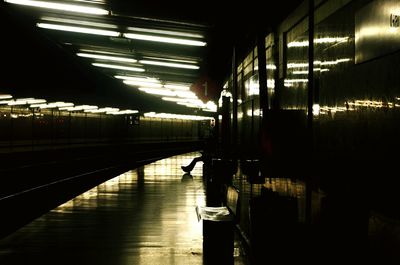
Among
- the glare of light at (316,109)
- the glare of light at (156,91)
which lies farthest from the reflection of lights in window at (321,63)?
the glare of light at (156,91)

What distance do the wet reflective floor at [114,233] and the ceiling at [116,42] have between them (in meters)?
3.24

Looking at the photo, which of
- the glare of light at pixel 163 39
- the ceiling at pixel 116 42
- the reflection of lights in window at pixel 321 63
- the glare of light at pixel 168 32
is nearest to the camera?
the reflection of lights in window at pixel 321 63

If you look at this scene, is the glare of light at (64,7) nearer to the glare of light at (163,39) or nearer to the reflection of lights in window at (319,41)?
the glare of light at (163,39)

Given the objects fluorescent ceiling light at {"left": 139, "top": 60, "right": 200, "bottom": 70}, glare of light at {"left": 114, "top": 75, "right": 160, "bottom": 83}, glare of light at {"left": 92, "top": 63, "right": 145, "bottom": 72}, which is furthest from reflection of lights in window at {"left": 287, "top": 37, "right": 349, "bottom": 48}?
glare of light at {"left": 114, "top": 75, "right": 160, "bottom": 83}

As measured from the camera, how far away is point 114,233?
342 inches

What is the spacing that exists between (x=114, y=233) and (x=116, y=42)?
13.6 ft

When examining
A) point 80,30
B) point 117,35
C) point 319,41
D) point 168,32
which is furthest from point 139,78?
point 319,41

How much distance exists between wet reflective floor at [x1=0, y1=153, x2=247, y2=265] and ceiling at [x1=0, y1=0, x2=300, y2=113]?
324 centimetres

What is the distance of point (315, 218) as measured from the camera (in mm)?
5094

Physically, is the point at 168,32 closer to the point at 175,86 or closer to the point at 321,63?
the point at 321,63

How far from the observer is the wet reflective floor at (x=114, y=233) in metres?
7.04

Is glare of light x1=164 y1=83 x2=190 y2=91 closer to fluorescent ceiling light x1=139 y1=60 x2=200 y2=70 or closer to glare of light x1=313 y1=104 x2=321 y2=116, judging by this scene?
fluorescent ceiling light x1=139 y1=60 x2=200 y2=70

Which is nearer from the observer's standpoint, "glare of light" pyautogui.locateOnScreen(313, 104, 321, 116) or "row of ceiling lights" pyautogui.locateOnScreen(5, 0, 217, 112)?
"glare of light" pyautogui.locateOnScreen(313, 104, 321, 116)

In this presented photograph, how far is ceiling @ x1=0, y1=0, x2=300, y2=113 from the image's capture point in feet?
23.5
